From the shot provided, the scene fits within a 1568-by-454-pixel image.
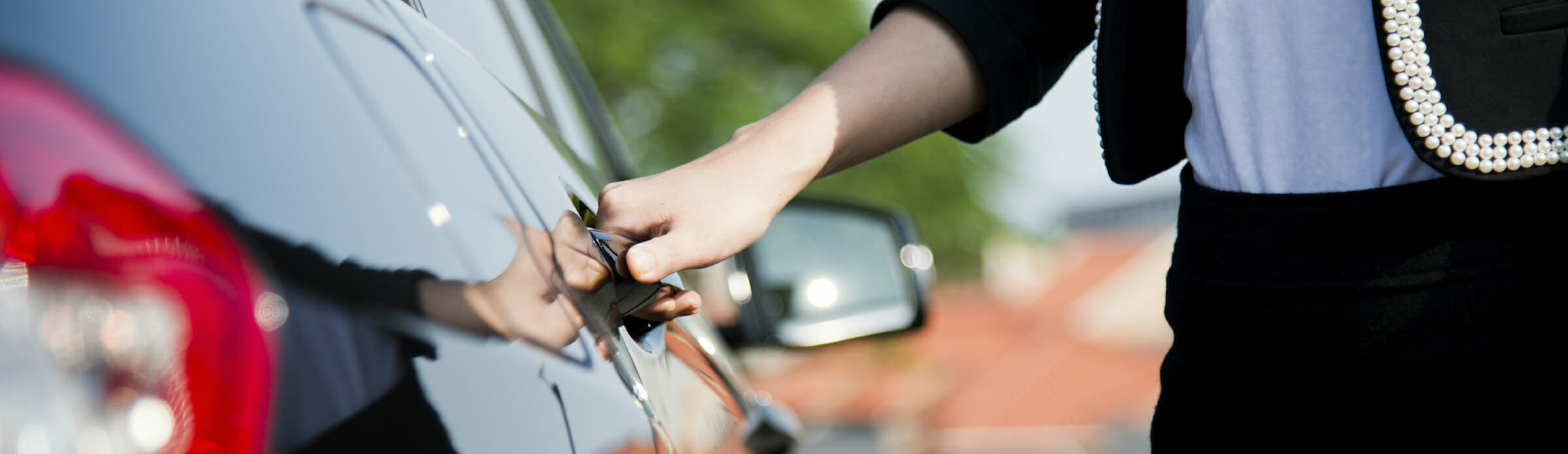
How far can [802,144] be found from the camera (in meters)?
1.19

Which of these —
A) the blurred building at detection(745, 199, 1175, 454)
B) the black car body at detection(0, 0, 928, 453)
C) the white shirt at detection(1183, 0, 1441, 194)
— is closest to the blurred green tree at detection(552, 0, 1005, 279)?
the blurred building at detection(745, 199, 1175, 454)

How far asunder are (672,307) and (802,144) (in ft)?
0.89

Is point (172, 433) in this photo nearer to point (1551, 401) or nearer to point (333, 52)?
point (333, 52)

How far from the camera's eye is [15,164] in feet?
1.69

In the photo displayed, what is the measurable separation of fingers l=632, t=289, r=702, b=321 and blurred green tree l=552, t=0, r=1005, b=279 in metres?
11.2

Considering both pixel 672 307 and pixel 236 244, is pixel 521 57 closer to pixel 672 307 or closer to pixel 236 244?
pixel 672 307

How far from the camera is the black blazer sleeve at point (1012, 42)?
1.31 m

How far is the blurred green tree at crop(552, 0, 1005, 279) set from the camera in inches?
497

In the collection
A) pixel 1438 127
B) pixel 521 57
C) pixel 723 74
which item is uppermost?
pixel 723 74

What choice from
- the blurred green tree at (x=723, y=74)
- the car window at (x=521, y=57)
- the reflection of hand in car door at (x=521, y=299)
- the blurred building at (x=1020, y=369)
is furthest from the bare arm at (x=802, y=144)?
the blurred building at (x=1020, y=369)

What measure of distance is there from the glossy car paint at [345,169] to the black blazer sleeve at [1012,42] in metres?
0.66

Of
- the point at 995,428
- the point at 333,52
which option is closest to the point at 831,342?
the point at 333,52

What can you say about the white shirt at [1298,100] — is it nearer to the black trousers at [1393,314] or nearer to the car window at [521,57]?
the black trousers at [1393,314]

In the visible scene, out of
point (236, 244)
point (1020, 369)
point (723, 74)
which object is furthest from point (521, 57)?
point (1020, 369)
